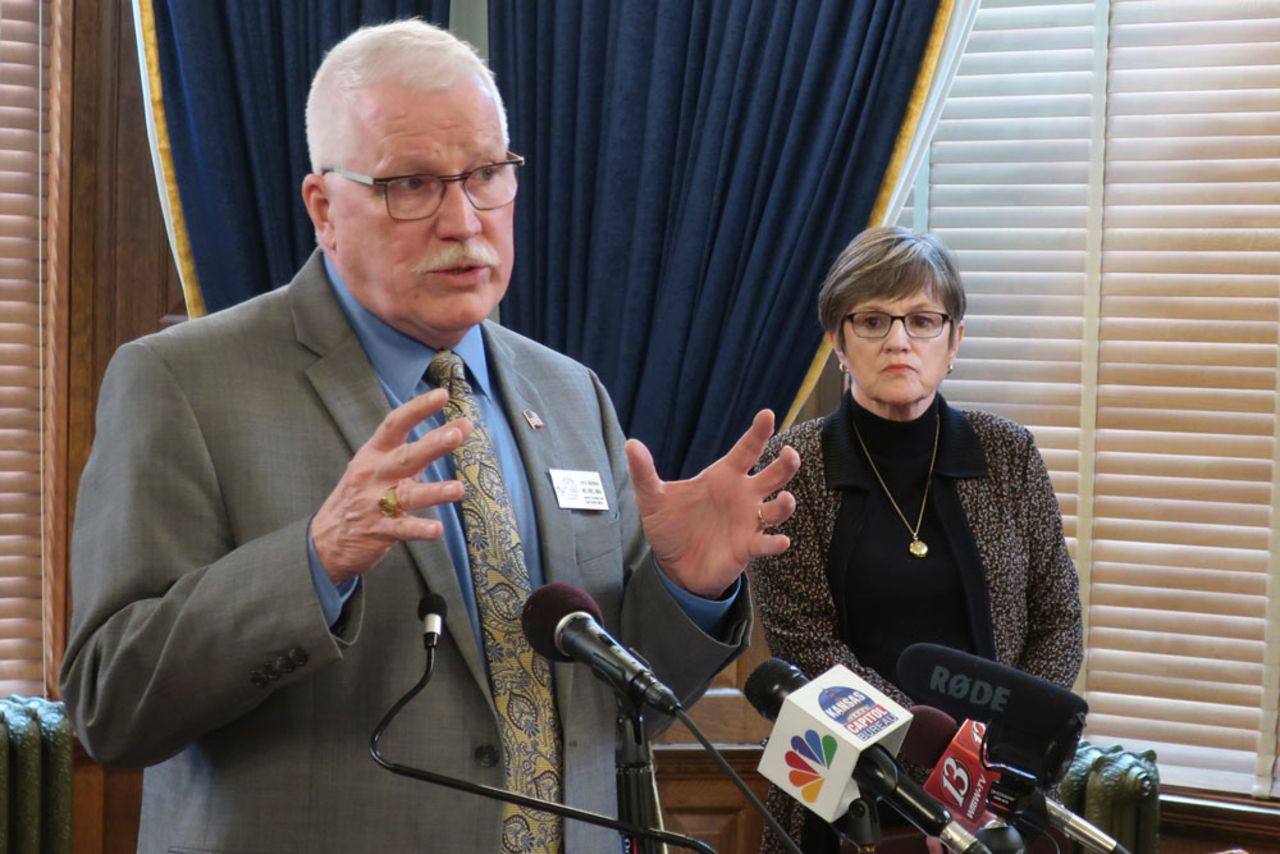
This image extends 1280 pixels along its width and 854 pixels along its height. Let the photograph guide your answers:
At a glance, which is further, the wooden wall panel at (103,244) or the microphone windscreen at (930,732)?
the wooden wall panel at (103,244)

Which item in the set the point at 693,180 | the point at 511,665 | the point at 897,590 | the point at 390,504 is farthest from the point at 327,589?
the point at 693,180

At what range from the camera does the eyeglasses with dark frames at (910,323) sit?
9.04 feet

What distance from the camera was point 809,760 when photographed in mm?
1304

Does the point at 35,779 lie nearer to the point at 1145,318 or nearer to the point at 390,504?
the point at 390,504

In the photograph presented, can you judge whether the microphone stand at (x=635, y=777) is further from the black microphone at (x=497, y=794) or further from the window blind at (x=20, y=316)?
the window blind at (x=20, y=316)

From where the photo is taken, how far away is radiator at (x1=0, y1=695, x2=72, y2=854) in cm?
295

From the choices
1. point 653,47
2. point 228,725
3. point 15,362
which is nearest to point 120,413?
point 228,725

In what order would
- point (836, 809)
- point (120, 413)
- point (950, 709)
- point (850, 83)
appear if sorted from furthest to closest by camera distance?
point (850, 83), point (120, 413), point (950, 709), point (836, 809)

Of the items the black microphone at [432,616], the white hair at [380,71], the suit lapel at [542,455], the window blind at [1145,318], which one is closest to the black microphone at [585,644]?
the black microphone at [432,616]

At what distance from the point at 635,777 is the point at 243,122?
2.34 meters

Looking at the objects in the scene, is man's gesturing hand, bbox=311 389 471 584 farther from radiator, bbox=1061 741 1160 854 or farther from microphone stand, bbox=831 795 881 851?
radiator, bbox=1061 741 1160 854

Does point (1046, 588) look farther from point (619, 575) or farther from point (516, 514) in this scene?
point (516, 514)

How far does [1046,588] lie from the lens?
9.03ft

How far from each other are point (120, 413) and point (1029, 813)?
1.13 metres
